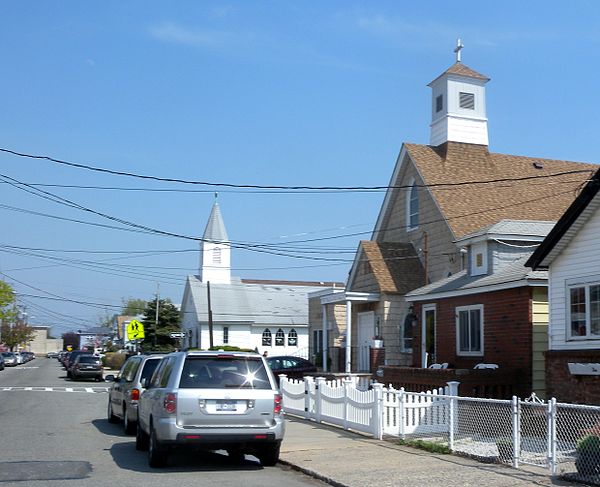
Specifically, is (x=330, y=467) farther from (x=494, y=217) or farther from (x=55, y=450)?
(x=494, y=217)

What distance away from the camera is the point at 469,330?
887 inches

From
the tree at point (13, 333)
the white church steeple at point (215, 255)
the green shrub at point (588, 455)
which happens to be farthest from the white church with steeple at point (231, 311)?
the tree at point (13, 333)

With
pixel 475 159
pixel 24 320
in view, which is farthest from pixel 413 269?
pixel 24 320

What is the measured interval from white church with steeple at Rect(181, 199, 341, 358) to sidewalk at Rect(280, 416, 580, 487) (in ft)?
145

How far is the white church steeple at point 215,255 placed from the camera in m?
61.8

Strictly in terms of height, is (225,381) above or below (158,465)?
above

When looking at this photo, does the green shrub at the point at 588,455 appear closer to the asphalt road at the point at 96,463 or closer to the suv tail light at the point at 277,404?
the asphalt road at the point at 96,463

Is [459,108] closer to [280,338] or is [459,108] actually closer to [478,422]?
[478,422]

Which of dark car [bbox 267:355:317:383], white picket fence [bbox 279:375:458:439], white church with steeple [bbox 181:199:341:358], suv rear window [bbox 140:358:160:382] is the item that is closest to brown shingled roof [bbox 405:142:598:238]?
dark car [bbox 267:355:317:383]

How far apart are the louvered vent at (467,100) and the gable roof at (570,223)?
18069 millimetres

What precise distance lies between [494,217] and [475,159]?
14.2 feet

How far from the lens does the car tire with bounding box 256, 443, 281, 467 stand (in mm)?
12039

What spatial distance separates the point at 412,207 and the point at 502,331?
41.4ft

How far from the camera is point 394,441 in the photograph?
14539 millimetres
